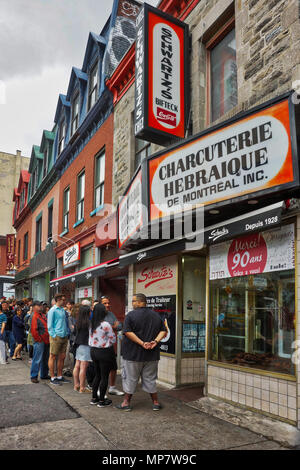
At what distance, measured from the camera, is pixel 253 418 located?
5.58 meters

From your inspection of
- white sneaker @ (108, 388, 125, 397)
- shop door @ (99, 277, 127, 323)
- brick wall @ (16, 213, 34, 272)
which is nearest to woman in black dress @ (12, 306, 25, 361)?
shop door @ (99, 277, 127, 323)

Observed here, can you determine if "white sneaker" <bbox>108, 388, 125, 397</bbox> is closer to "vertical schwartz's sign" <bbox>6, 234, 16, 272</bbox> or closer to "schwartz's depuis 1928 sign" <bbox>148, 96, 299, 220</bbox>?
"schwartz's depuis 1928 sign" <bbox>148, 96, 299, 220</bbox>

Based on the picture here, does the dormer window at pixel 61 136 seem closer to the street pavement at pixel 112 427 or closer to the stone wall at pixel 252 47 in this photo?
the stone wall at pixel 252 47

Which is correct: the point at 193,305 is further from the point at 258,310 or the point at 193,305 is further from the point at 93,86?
the point at 93,86

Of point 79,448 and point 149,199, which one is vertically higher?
point 149,199

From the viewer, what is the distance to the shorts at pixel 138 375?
20.2ft

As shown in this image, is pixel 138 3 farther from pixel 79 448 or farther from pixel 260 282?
pixel 79 448

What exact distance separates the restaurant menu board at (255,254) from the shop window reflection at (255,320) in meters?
0.13

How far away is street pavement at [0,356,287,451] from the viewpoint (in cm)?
463

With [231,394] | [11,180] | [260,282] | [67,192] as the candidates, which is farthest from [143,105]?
[11,180]

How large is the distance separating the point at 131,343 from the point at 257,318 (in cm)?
198

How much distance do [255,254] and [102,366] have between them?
9.79 ft

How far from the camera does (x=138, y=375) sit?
6.24m

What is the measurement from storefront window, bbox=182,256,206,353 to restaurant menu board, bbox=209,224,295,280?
143cm
